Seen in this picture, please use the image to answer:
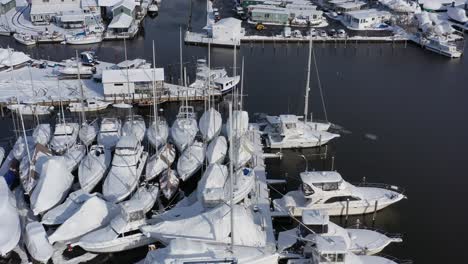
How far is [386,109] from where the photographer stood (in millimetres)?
38500

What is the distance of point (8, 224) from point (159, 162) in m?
8.41

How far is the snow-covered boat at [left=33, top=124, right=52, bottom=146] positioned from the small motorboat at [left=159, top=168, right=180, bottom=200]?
27.3ft

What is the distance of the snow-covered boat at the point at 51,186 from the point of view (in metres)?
23.8

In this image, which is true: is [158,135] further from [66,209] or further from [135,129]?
[66,209]

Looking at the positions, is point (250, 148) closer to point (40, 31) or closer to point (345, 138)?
point (345, 138)

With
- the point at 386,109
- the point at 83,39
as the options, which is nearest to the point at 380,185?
the point at 386,109

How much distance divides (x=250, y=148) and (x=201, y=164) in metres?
3.12

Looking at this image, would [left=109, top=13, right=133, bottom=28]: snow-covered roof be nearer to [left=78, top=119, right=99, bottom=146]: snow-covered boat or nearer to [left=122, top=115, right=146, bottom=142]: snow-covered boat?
[left=122, top=115, right=146, bottom=142]: snow-covered boat

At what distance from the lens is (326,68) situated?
47469 mm

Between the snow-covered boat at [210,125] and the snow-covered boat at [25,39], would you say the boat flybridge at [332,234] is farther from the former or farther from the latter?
the snow-covered boat at [25,39]

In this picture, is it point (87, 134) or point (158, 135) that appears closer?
point (158, 135)

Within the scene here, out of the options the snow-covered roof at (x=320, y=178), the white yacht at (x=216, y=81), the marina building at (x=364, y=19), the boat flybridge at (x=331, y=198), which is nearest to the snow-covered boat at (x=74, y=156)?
the boat flybridge at (x=331, y=198)

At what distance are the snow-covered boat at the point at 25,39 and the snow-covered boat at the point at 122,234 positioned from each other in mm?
37501

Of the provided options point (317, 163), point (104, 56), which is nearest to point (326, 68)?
point (317, 163)
